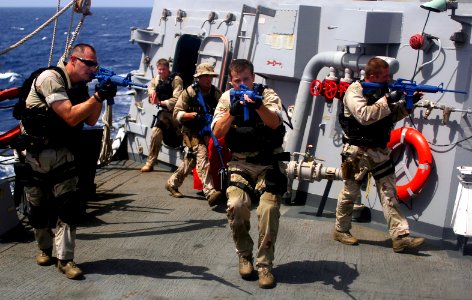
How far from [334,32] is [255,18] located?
1.32 m

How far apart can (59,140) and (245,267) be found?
1.73 m

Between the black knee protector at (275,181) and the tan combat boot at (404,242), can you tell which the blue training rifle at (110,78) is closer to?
the black knee protector at (275,181)

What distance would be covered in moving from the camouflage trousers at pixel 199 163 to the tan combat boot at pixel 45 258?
2.27 meters

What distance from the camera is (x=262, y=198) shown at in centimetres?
500

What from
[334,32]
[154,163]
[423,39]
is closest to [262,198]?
[423,39]

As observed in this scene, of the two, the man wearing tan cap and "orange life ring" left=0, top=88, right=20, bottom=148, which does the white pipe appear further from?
"orange life ring" left=0, top=88, right=20, bottom=148

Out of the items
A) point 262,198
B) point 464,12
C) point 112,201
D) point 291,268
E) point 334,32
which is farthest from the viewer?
point 112,201

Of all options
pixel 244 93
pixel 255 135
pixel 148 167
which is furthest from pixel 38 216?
pixel 148 167

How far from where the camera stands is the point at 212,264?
5.53 meters

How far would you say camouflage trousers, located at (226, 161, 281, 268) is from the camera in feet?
16.3

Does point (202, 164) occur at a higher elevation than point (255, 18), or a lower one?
lower

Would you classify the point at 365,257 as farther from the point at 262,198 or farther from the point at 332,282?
the point at 262,198

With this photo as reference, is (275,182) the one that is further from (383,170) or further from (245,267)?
(383,170)

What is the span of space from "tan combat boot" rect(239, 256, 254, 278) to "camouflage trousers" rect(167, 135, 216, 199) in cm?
225
